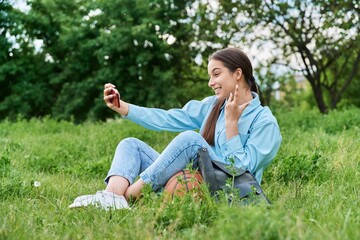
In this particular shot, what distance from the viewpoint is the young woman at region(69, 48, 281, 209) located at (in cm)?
372

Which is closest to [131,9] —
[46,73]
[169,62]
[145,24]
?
[145,24]

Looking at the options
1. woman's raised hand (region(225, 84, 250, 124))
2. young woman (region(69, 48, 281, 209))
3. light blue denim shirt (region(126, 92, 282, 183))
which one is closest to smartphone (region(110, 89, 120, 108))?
young woman (region(69, 48, 281, 209))

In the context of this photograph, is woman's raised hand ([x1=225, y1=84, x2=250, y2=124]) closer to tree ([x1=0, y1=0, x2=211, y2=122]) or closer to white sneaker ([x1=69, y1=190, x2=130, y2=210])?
white sneaker ([x1=69, y1=190, x2=130, y2=210])

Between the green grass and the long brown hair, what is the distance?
689 millimetres

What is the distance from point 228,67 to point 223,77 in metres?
0.09

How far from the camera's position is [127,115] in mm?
4277

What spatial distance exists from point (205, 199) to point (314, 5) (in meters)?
9.39

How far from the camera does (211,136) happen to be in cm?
415

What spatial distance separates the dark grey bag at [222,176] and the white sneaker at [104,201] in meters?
0.58

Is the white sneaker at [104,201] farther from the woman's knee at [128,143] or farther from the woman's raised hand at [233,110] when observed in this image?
the woman's raised hand at [233,110]

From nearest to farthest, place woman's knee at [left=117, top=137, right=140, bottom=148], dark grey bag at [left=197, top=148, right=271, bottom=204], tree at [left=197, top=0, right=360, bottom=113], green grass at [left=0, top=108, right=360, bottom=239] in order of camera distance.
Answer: green grass at [left=0, top=108, right=360, bottom=239]
dark grey bag at [left=197, top=148, right=271, bottom=204]
woman's knee at [left=117, top=137, right=140, bottom=148]
tree at [left=197, top=0, right=360, bottom=113]

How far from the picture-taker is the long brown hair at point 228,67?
4.03 m

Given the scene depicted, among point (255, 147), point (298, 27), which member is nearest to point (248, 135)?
point (255, 147)

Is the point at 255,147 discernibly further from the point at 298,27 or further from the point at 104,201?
the point at 298,27
